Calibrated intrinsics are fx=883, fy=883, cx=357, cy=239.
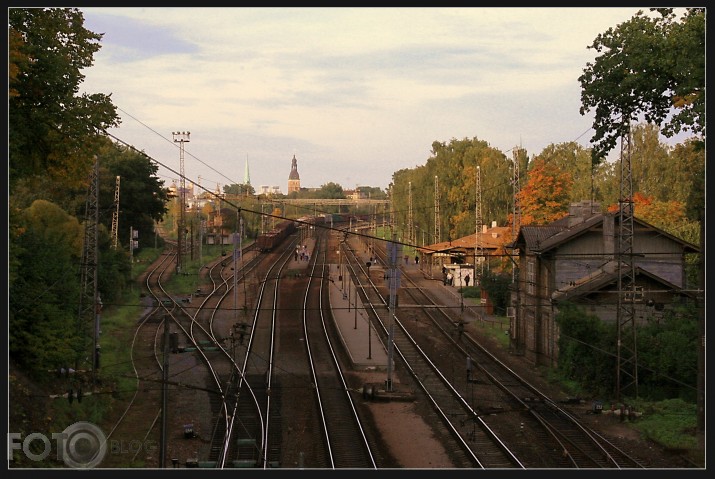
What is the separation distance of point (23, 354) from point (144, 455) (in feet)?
21.1

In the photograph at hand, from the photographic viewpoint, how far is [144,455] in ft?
76.0

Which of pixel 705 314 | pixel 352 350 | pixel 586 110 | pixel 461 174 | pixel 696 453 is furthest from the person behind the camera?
pixel 461 174

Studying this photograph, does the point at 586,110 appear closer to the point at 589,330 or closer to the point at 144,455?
the point at 589,330

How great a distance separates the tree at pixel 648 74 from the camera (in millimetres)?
24734

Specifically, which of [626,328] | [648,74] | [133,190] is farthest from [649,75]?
[133,190]

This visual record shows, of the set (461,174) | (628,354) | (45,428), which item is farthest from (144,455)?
(461,174)

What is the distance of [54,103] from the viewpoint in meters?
21.5

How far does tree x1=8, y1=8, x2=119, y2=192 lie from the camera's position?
69.5ft

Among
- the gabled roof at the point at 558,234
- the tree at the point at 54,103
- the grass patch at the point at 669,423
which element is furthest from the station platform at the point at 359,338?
the tree at the point at 54,103

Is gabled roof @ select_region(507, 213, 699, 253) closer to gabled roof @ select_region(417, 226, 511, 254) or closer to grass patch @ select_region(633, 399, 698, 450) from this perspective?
grass patch @ select_region(633, 399, 698, 450)

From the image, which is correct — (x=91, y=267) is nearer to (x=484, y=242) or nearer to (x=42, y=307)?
(x=42, y=307)
